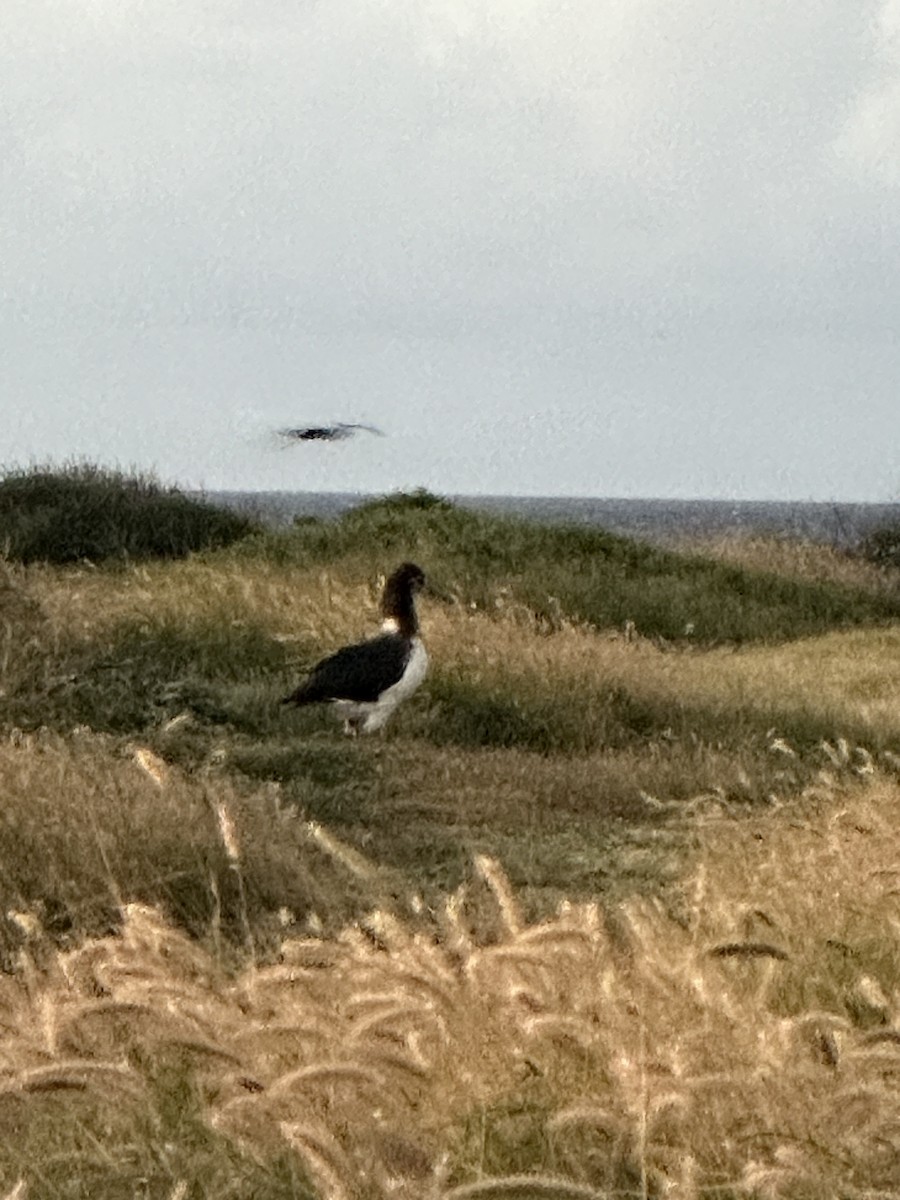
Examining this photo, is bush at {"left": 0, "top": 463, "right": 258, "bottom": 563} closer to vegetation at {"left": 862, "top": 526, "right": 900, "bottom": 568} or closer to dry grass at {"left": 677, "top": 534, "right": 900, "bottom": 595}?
dry grass at {"left": 677, "top": 534, "right": 900, "bottom": 595}

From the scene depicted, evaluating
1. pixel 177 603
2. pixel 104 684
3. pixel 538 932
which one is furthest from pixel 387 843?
pixel 177 603

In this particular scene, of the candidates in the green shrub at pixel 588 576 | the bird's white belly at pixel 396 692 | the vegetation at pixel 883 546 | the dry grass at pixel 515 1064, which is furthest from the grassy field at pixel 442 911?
the vegetation at pixel 883 546

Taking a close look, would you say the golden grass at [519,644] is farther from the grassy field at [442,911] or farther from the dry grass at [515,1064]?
the dry grass at [515,1064]

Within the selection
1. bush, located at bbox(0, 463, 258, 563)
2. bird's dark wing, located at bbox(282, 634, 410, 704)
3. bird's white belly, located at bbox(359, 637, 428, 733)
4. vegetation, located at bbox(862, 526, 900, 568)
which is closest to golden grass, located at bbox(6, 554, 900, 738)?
bird's white belly, located at bbox(359, 637, 428, 733)

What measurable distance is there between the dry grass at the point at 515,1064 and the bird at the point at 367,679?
21.7ft

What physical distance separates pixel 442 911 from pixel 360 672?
468 centimetres

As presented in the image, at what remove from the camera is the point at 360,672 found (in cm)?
1173

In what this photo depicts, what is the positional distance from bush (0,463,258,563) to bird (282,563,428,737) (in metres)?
12.4

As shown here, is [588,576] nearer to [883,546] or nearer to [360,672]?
[883,546]

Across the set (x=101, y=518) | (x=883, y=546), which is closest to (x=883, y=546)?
(x=883, y=546)

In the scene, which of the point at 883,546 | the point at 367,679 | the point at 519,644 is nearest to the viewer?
the point at 367,679

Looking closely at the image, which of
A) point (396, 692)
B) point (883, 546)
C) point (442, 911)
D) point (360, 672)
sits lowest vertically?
point (442, 911)

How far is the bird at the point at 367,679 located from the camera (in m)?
11.7

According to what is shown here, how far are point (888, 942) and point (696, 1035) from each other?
6.19ft
